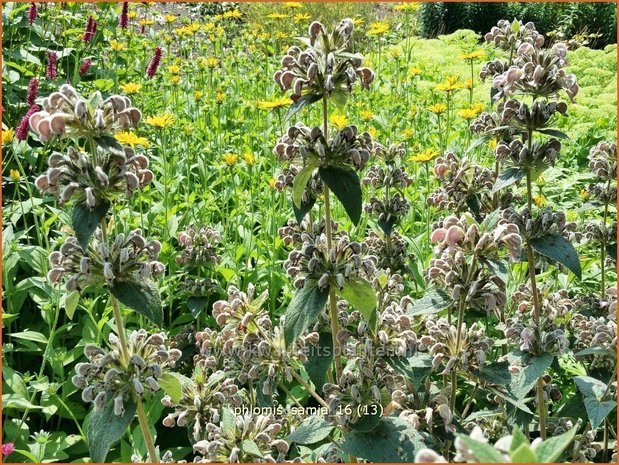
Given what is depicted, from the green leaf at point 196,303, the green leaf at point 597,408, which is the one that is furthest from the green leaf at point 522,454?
the green leaf at point 196,303

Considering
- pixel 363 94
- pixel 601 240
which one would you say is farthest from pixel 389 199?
pixel 363 94

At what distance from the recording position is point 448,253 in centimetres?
212

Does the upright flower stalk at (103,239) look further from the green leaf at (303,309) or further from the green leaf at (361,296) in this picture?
the green leaf at (361,296)

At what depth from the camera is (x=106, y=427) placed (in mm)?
1979

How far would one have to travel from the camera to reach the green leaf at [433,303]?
2.11 m

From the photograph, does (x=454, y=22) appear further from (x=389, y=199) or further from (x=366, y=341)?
(x=366, y=341)

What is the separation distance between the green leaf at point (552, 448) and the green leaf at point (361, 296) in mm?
1198

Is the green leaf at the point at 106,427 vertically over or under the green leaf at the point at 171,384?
under

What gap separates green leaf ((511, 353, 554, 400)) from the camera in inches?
89.1

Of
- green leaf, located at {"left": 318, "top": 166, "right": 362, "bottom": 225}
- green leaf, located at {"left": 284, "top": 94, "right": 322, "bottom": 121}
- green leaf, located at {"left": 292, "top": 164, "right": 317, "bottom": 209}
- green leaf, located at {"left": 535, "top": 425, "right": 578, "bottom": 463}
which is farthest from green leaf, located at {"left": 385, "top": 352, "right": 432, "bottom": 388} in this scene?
green leaf, located at {"left": 535, "top": 425, "right": 578, "bottom": 463}

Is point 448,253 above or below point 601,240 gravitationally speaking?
above

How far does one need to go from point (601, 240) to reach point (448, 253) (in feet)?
4.38

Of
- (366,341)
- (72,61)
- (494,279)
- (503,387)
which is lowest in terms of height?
(503,387)

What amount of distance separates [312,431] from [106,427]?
62 centimetres
